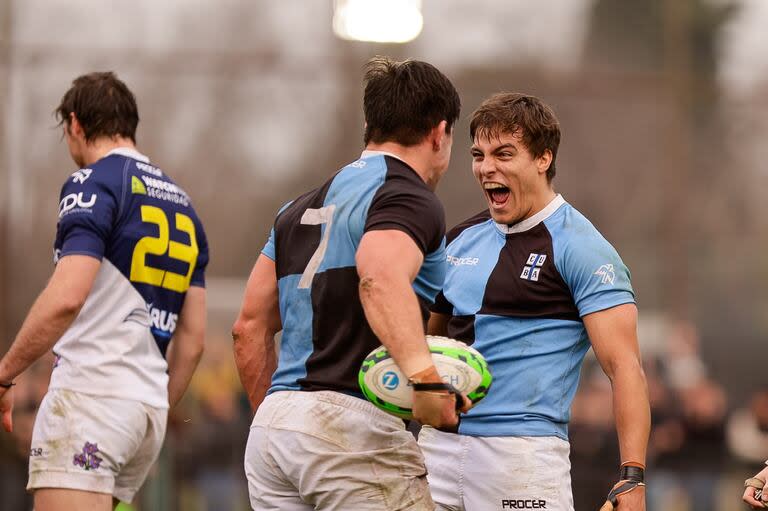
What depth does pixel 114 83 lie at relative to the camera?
5727mm

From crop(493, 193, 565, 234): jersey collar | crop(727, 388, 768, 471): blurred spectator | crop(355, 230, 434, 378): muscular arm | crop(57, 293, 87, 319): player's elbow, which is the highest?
crop(493, 193, 565, 234): jersey collar

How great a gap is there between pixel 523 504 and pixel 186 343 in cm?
192

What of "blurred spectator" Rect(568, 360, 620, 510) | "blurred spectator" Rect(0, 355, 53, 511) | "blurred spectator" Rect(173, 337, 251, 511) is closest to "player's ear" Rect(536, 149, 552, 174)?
"blurred spectator" Rect(568, 360, 620, 510)

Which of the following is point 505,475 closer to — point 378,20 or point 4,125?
point 378,20

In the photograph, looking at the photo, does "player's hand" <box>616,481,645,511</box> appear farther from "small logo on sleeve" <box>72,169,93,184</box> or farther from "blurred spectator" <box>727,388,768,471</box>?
"blurred spectator" <box>727,388,768,471</box>

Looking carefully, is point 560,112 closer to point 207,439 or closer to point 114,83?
point 207,439

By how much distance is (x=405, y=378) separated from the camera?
401cm

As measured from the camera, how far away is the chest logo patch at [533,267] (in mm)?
4816

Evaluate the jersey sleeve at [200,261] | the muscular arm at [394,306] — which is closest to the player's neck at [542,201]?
the muscular arm at [394,306]

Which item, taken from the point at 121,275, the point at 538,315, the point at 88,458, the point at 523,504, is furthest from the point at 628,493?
the point at 121,275

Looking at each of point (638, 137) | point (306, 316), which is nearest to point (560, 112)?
point (638, 137)

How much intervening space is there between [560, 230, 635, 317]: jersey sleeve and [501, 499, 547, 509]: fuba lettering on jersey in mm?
716

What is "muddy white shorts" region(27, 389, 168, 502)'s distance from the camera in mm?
5223

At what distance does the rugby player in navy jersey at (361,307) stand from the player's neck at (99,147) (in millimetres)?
1519
